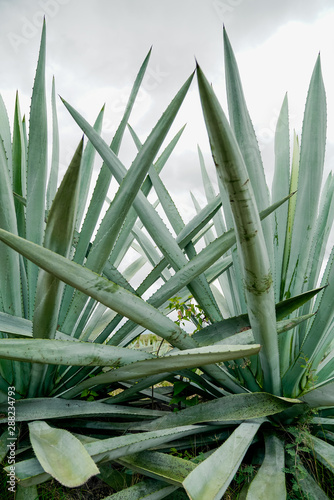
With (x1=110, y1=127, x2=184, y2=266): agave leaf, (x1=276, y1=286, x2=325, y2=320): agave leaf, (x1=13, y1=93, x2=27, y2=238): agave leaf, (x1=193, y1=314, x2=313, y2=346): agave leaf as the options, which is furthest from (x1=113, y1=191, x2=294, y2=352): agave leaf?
(x1=13, y1=93, x2=27, y2=238): agave leaf

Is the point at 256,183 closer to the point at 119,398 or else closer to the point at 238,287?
the point at 238,287

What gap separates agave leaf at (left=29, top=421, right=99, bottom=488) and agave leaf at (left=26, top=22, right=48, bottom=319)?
46 cm

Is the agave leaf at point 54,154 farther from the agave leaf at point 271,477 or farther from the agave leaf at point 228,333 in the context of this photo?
the agave leaf at point 271,477

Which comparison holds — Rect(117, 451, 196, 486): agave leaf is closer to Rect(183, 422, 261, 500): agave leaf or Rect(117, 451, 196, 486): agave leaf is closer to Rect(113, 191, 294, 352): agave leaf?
Rect(183, 422, 261, 500): agave leaf

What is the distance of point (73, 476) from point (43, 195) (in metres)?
0.87

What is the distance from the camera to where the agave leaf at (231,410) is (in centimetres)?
100

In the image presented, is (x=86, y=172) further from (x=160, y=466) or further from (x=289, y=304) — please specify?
(x=160, y=466)

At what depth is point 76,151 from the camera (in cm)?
81

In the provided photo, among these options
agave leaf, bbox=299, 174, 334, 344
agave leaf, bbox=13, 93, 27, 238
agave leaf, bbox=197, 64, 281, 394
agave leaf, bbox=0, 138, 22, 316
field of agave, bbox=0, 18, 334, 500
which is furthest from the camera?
agave leaf, bbox=13, 93, 27, 238

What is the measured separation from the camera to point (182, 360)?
85cm

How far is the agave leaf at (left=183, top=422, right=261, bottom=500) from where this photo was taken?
742mm

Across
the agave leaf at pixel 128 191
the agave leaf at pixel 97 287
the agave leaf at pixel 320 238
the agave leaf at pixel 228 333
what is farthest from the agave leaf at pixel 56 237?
the agave leaf at pixel 320 238

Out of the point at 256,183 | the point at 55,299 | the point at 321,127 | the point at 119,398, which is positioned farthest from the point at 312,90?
the point at 119,398

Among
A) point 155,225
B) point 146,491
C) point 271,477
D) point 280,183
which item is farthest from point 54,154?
point 271,477
